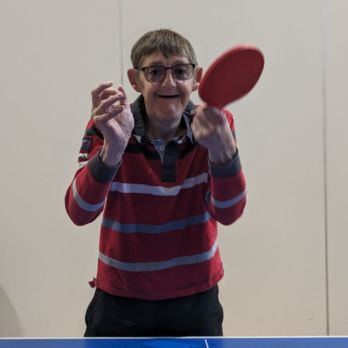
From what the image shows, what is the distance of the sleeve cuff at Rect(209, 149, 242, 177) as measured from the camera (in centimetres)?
90

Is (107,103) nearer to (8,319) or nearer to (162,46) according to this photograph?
(162,46)

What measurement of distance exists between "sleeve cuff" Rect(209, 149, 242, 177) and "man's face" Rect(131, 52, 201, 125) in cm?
21

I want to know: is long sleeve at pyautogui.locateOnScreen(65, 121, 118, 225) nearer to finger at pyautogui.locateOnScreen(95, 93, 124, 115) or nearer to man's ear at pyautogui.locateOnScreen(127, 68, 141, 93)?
finger at pyautogui.locateOnScreen(95, 93, 124, 115)

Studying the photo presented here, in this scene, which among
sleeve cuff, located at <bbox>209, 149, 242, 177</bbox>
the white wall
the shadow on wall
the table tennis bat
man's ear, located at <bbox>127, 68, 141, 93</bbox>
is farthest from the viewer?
the shadow on wall

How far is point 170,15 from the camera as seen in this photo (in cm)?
179

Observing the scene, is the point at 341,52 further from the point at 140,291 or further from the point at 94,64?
the point at 140,291

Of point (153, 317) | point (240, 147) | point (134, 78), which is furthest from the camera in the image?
point (240, 147)

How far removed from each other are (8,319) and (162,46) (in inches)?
58.1

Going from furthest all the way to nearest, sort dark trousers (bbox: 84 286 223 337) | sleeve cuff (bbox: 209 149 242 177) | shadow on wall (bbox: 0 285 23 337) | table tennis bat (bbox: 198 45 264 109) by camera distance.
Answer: shadow on wall (bbox: 0 285 23 337)
dark trousers (bbox: 84 286 223 337)
sleeve cuff (bbox: 209 149 242 177)
table tennis bat (bbox: 198 45 264 109)

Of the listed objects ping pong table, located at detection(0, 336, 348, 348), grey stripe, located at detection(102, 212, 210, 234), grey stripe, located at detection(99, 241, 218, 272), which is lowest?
ping pong table, located at detection(0, 336, 348, 348)

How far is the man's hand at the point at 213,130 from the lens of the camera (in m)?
0.83

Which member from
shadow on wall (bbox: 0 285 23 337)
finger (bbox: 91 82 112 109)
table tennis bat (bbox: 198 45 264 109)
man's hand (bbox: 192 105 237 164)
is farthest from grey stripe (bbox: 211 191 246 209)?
shadow on wall (bbox: 0 285 23 337)

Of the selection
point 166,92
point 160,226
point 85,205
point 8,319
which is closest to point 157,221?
point 160,226

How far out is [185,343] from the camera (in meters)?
0.92
